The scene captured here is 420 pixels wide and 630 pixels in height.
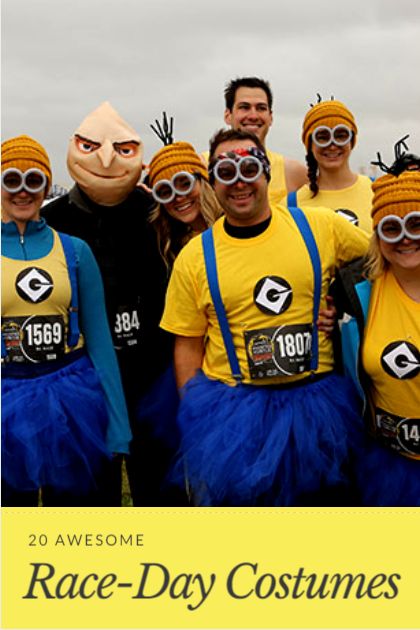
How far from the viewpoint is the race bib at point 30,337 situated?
2826mm

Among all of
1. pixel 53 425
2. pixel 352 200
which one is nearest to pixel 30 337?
pixel 53 425

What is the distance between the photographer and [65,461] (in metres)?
2.85

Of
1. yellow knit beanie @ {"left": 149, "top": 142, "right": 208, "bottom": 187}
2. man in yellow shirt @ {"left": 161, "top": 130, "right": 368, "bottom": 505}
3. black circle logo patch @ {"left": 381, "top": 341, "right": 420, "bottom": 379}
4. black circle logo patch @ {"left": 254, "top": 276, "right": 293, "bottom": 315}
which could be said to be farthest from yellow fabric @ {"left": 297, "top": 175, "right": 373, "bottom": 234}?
black circle logo patch @ {"left": 381, "top": 341, "right": 420, "bottom": 379}

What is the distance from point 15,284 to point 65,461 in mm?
711

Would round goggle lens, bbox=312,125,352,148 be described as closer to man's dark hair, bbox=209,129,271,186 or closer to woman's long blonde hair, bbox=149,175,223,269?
woman's long blonde hair, bbox=149,175,223,269

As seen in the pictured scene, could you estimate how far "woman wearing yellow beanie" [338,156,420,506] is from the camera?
253 cm

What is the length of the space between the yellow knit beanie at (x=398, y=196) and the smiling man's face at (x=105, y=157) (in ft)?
4.27

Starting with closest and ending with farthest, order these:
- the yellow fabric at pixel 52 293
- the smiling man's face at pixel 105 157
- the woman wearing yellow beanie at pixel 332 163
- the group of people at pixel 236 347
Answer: the group of people at pixel 236 347
the yellow fabric at pixel 52 293
the smiling man's face at pixel 105 157
the woman wearing yellow beanie at pixel 332 163

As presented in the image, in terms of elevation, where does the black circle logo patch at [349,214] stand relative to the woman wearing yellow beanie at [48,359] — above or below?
above

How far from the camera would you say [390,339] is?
2.54 meters

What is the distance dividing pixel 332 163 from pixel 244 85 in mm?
1054

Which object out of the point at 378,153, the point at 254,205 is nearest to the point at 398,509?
the point at 254,205

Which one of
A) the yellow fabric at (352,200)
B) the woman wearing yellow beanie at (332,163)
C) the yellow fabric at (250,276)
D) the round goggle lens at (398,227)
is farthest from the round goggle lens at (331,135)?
the round goggle lens at (398,227)

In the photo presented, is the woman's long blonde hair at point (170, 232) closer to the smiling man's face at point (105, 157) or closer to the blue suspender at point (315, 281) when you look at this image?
the smiling man's face at point (105, 157)
